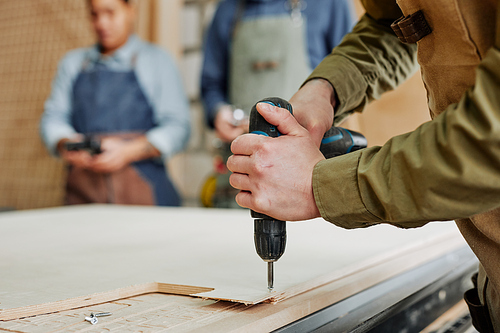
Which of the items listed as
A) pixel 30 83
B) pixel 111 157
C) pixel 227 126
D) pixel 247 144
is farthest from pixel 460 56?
pixel 30 83

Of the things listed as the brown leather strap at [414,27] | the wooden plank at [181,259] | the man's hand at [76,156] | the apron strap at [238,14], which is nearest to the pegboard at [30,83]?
the man's hand at [76,156]

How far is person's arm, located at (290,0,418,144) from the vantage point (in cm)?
84

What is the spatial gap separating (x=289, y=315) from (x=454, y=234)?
726 mm

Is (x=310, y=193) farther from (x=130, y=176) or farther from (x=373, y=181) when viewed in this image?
(x=130, y=176)

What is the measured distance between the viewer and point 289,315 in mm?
574

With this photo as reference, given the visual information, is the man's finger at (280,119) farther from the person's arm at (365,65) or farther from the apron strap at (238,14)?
the apron strap at (238,14)

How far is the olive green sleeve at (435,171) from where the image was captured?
448mm

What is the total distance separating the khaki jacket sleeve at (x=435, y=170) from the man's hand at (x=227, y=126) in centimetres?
149

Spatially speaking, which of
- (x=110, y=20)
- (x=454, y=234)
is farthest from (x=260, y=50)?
(x=454, y=234)

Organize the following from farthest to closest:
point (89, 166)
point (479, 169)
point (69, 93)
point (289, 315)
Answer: point (69, 93)
point (89, 166)
point (289, 315)
point (479, 169)

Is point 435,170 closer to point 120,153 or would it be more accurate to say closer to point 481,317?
point 481,317

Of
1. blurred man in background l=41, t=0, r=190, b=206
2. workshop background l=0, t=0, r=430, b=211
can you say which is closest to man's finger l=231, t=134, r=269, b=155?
blurred man in background l=41, t=0, r=190, b=206

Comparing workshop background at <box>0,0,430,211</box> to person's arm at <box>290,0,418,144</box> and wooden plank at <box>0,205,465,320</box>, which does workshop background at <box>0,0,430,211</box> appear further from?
person's arm at <box>290,0,418,144</box>

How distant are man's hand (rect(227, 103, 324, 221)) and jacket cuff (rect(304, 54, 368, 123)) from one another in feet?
0.80
